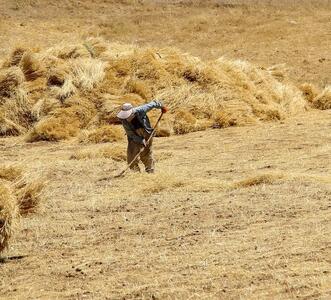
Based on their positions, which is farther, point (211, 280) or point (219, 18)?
point (219, 18)

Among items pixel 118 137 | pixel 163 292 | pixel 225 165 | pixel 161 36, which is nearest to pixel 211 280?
pixel 163 292

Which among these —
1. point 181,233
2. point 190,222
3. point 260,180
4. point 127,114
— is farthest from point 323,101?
point 181,233

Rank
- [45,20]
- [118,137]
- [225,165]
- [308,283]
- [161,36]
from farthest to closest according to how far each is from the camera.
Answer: [45,20] < [161,36] < [118,137] < [225,165] < [308,283]

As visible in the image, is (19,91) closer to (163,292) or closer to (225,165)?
(225,165)

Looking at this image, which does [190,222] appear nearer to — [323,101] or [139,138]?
[139,138]

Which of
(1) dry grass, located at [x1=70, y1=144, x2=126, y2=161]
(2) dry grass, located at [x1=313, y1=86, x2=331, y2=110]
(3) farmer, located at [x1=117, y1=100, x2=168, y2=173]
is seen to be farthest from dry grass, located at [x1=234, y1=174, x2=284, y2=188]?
(2) dry grass, located at [x1=313, y1=86, x2=331, y2=110]

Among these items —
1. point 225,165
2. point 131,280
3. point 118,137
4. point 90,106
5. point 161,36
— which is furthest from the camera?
point 161,36

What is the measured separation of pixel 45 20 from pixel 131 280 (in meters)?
23.8

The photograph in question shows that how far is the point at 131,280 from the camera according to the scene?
6.41 m

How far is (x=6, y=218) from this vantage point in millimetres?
7051

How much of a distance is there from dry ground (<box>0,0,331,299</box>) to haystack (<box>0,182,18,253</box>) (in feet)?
0.75

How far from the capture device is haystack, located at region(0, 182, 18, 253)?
277 inches

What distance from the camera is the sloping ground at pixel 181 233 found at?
6.22 meters

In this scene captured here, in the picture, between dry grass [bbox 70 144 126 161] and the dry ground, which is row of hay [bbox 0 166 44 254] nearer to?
the dry ground
